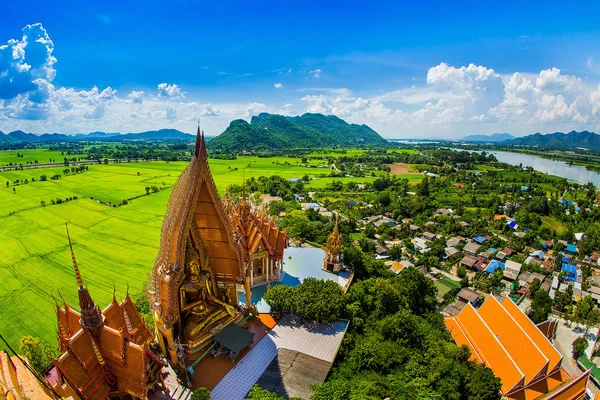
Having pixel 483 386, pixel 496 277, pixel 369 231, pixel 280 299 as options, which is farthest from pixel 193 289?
pixel 369 231

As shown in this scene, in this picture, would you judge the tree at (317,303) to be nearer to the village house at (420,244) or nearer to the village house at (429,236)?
the village house at (420,244)

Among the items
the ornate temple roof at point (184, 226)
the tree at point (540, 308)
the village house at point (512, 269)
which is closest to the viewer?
the ornate temple roof at point (184, 226)

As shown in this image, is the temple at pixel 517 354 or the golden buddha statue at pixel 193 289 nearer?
the golden buddha statue at pixel 193 289

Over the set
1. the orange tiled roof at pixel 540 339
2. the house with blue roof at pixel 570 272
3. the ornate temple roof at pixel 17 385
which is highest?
the ornate temple roof at pixel 17 385

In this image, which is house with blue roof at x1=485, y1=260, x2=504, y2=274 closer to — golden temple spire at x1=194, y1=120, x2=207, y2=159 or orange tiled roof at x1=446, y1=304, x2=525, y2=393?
orange tiled roof at x1=446, y1=304, x2=525, y2=393

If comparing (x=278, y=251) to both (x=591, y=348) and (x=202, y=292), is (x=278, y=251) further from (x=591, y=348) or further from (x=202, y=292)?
(x=591, y=348)

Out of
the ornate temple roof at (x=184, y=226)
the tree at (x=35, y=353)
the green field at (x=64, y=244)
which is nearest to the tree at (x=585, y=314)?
the ornate temple roof at (x=184, y=226)

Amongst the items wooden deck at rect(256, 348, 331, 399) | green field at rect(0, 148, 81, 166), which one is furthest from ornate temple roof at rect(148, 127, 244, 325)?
green field at rect(0, 148, 81, 166)
